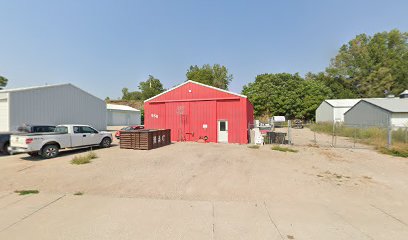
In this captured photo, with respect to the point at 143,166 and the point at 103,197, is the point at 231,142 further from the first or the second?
the point at 103,197

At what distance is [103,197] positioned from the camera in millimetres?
5395

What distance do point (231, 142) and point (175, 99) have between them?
7032 mm

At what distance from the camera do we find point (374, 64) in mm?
52125

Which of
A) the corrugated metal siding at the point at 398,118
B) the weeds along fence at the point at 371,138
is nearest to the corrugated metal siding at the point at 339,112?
the weeds along fence at the point at 371,138

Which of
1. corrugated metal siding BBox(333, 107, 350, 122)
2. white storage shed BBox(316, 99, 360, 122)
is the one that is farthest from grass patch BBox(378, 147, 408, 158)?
corrugated metal siding BBox(333, 107, 350, 122)

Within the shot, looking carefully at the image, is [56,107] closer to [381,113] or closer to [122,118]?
[122,118]

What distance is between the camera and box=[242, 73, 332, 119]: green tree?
154ft

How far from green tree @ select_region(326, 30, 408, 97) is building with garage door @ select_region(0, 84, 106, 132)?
209 feet

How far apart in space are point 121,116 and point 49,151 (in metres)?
31.8

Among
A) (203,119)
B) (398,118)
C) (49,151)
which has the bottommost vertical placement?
(49,151)

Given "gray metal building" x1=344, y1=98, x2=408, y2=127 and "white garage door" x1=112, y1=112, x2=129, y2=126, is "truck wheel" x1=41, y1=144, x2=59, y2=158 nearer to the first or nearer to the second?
"gray metal building" x1=344, y1=98, x2=408, y2=127

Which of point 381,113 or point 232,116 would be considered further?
point 381,113

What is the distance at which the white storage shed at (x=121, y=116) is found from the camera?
38.5 metres

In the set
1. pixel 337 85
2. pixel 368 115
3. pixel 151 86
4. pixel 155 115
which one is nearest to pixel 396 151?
pixel 368 115
